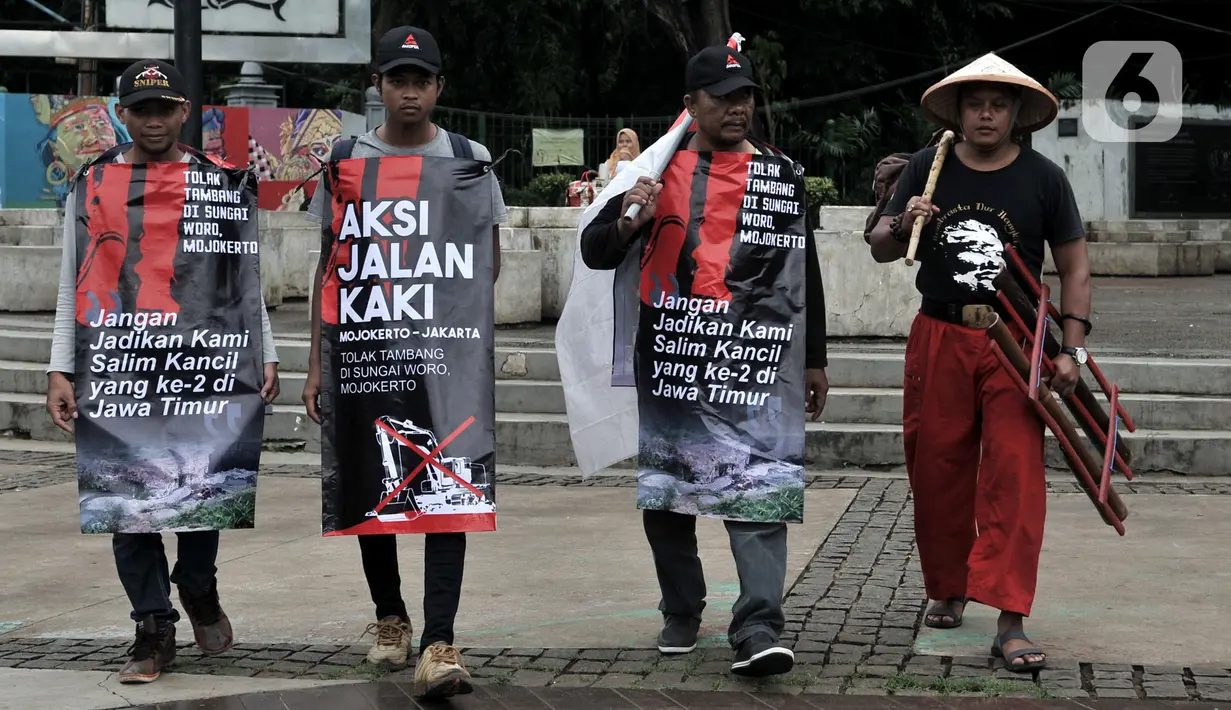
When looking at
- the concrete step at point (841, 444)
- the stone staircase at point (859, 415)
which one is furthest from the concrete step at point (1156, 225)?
the concrete step at point (841, 444)

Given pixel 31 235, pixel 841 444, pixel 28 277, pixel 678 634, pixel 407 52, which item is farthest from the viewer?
pixel 31 235

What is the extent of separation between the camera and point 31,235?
53.3 feet

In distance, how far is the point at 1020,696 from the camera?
4684 millimetres

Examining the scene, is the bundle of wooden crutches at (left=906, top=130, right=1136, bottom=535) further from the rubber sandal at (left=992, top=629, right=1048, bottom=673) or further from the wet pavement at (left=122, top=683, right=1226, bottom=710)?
the wet pavement at (left=122, top=683, right=1226, bottom=710)

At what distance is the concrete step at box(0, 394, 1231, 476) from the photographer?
8.53 metres

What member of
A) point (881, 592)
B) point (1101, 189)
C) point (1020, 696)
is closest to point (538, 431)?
point (881, 592)

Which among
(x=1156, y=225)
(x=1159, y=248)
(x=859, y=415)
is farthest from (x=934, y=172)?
(x=1156, y=225)

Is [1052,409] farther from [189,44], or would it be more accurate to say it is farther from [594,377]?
[189,44]

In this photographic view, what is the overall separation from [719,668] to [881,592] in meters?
1.19

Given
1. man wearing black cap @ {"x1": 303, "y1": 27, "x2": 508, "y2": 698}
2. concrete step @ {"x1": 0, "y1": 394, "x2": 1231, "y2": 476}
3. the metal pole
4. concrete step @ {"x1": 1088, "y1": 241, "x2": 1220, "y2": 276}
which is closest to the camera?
man wearing black cap @ {"x1": 303, "y1": 27, "x2": 508, "y2": 698}

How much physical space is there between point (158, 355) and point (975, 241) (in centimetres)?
255

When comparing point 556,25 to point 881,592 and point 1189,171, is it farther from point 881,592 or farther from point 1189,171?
point 881,592

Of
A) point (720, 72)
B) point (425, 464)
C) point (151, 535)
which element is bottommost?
point (151, 535)

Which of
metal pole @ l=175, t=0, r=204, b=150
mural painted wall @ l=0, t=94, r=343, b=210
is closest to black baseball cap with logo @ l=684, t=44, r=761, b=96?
metal pole @ l=175, t=0, r=204, b=150
